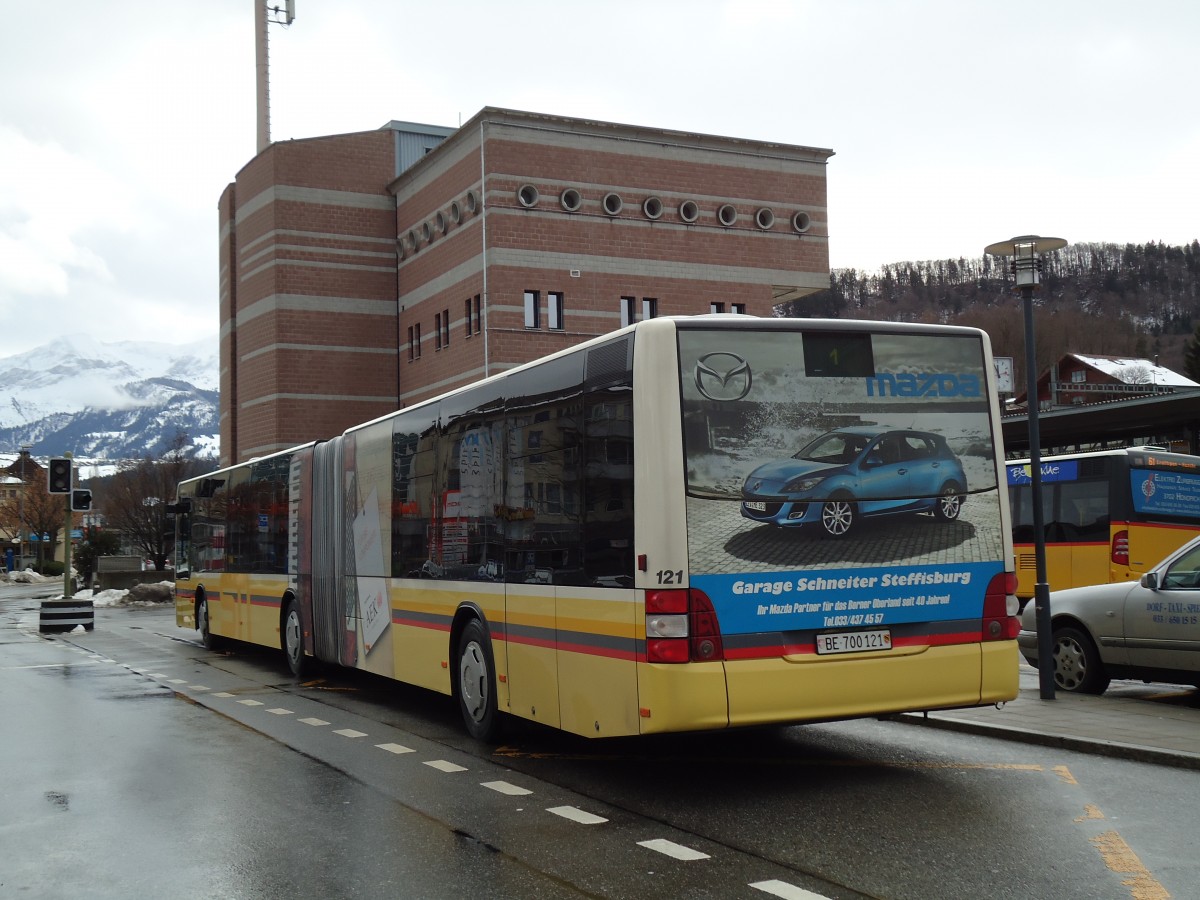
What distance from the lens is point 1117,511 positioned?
71.9 ft

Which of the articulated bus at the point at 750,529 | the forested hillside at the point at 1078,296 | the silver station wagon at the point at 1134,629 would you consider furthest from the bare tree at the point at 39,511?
the articulated bus at the point at 750,529

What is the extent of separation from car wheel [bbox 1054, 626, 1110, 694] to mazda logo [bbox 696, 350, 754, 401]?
6361mm

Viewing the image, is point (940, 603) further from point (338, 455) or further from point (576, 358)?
point (338, 455)

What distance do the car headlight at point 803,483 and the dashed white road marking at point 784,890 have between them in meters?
2.53

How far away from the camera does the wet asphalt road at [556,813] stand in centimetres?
588

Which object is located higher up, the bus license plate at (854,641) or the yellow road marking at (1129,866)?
the bus license plate at (854,641)

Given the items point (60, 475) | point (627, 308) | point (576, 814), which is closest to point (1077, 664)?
point (576, 814)

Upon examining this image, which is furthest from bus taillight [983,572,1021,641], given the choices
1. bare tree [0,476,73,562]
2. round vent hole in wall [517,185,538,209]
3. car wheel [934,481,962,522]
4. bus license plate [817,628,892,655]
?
bare tree [0,476,73,562]

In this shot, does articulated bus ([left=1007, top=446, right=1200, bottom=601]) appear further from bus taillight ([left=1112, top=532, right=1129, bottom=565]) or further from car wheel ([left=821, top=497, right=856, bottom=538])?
car wheel ([left=821, top=497, right=856, bottom=538])

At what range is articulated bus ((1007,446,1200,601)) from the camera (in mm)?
21625

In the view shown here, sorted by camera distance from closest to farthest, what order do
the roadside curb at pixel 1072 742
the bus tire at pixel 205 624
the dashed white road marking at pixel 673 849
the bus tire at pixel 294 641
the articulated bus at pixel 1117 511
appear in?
the dashed white road marking at pixel 673 849
the roadside curb at pixel 1072 742
the bus tire at pixel 294 641
the bus tire at pixel 205 624
the articulated bus at pixel 1117 511

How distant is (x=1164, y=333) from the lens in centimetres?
11550

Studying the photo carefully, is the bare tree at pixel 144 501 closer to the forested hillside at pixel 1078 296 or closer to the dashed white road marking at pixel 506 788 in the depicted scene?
the forested hillside at pixel 1078 296

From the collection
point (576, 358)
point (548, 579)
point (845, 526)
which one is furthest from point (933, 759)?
point (576, 358)
